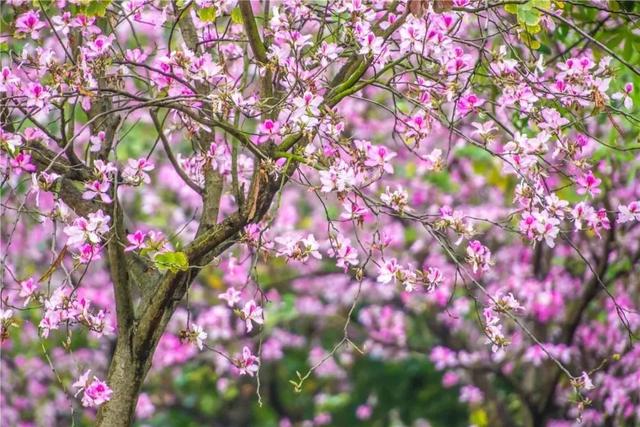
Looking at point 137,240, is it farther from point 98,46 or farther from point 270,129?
point 98,46

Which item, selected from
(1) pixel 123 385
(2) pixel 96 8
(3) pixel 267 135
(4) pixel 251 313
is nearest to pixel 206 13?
(2) pixel 96 8

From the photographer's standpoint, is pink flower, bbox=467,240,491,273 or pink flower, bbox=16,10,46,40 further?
pink flower, bbox=16,10,46,40

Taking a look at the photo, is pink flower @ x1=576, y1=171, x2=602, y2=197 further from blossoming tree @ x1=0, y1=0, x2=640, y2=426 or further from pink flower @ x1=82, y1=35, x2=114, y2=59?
pink flower @ x1=82, y1=35, x2=114, y2=59

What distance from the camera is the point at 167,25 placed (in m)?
4.81

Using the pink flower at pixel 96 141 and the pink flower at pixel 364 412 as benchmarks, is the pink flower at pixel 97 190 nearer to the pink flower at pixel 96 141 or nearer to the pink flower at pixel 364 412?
the pink flower at pixel 96 141

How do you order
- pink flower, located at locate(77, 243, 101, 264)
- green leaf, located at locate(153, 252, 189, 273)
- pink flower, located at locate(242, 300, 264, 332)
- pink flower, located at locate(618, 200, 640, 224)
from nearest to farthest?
green leaf, located at locate(153, 252, 189, 273), pink flower, located at locate(77, 243, 101, 264), pink flower, located at locate(618, 200, 640, 224), pink flower, located at locate(242, 300, 264, 332)

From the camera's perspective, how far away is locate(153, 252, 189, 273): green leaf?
359 centimetres

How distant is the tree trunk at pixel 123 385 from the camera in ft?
13.6

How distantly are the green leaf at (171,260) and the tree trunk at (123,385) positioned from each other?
659 mm

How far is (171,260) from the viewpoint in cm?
359

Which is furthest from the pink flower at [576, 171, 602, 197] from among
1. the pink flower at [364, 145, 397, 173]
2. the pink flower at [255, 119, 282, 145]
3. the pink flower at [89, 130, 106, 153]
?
the pink flower at [89, 130, 106, 153]

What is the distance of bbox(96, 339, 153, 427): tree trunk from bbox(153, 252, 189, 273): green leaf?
0.66 m

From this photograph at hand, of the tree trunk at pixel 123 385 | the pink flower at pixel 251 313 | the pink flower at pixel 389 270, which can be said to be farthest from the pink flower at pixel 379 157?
the tree trunk at pixel 123 385

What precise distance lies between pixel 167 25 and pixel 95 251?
56.9 inches
